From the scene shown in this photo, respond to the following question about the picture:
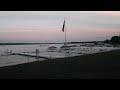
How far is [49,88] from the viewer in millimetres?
6910

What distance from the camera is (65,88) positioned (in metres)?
6.96

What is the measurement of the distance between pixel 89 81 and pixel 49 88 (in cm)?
130
